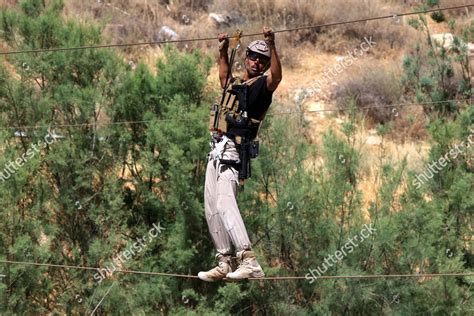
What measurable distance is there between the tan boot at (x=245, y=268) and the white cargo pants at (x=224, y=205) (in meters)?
0.05

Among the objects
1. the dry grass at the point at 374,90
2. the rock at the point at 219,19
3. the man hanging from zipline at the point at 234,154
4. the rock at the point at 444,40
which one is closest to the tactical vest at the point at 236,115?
the man hanging from zipline at the point at 234,154

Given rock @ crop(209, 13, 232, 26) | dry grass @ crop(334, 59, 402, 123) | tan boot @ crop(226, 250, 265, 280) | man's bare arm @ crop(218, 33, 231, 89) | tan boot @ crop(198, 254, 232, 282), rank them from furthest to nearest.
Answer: rock @ crop(209, 13, 232, 26) < dry grass @ crop(334, 59, 402, 123) < man's bare arm @ crop(218, 33, 231, 89) < tan boot @ crop(198, 254, 232, 282) < tan boot @ crop(226, 250, 265, 280)

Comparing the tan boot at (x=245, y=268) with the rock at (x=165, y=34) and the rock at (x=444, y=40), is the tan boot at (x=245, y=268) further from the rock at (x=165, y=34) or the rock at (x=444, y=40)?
the rock at (x=165, y=34)

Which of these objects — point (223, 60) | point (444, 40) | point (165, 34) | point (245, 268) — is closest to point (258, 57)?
point (223, 60)

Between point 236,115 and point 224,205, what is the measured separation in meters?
0.73

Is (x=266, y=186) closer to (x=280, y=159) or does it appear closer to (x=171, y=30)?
(x=280, y=159)

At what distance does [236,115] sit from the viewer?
6730mm

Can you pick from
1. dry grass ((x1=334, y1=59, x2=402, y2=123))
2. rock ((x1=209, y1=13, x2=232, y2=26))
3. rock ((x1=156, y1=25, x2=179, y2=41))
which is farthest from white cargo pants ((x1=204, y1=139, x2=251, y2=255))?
rock ((x1=209, y1=13, x2=232, y2=26))

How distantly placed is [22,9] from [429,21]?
1160cm

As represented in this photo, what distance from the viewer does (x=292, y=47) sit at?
72.4 feet

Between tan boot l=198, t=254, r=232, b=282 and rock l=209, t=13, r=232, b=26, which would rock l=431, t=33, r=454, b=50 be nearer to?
rock l=209, t=13, r=232, b=26

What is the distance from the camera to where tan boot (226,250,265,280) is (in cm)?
642

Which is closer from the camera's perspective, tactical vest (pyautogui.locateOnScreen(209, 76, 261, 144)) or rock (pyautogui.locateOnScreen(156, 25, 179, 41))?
tactical vest (pyautogui.locateOnScreen(209, 76, 261, 144))

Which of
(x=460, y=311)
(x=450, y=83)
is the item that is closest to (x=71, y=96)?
(x=460, y=311)
